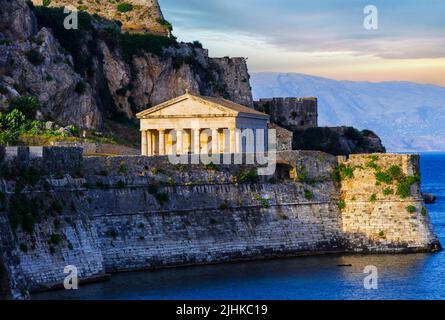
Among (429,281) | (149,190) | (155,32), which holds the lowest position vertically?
(429,281)

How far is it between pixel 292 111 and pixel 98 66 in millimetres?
34874

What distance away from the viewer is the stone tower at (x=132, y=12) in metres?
122

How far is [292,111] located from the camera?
133 meters

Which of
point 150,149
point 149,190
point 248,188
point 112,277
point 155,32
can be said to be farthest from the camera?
point 155,32

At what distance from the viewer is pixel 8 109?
81.9m

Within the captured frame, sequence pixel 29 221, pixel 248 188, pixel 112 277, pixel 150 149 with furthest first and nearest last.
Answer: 1. pixel 150 149
2. pixel 248 188
3. pixel 112 277
4. pixel 29 221

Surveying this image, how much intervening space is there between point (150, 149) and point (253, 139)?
6538 mm

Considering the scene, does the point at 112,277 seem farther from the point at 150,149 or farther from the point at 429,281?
the point at 150,149

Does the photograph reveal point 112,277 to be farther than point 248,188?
No

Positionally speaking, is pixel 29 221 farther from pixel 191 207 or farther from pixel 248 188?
pixel 248 188

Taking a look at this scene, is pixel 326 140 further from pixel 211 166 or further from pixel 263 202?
pixel 211 166

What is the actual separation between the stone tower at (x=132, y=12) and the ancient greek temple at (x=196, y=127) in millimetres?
42295

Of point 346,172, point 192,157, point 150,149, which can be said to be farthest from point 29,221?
point 150,149

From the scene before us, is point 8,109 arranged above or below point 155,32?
below
